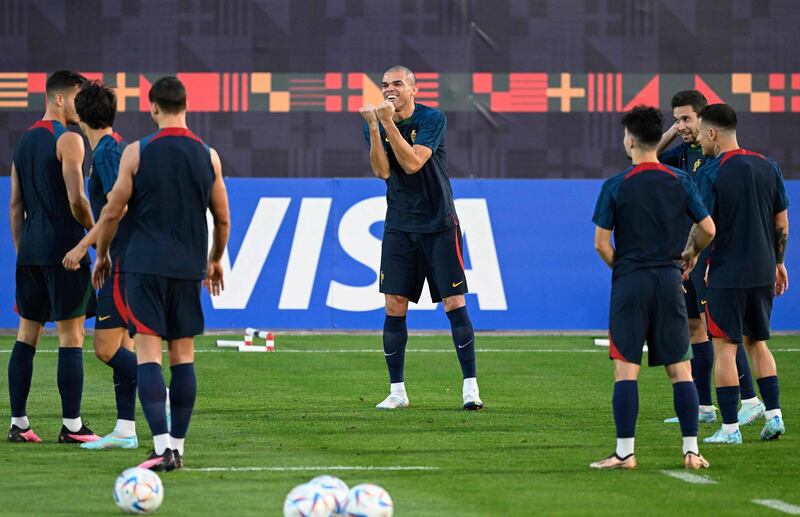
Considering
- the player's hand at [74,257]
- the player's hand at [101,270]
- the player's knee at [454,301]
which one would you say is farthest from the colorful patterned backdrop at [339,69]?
the player's hand at [101,270]

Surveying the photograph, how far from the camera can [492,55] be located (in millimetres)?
16797

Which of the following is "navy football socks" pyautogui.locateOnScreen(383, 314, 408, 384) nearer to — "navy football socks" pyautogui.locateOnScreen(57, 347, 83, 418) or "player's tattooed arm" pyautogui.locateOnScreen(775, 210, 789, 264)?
"navy football socks" pyautogui.locateOnScreen(57, 347, 83, 418)

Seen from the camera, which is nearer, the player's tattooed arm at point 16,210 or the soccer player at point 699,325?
the player's tattooed arm at point 16,210

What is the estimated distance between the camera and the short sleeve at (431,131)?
30.9 feet

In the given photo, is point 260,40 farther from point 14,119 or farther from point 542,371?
point 542,371

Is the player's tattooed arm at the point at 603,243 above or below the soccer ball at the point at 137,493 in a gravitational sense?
above

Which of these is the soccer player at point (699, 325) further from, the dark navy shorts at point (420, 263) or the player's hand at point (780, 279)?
the dark navy shorts at point (420, 263)

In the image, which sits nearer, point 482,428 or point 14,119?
point 482,428

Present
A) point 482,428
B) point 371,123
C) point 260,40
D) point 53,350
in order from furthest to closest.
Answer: point 260,40
point 53,350
point 371,123
point 482,428

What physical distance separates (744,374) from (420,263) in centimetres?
231

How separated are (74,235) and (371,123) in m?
2.27

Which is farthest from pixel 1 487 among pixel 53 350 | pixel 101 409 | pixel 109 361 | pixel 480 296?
pixel 480 296

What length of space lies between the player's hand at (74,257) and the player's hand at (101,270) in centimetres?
20

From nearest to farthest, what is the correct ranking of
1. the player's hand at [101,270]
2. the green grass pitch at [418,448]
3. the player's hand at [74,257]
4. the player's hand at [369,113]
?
the green grass pitch at [418,448] < the player's hand at [101,270] < the player's hand at [74,257] < the player's hand at [369,113]
